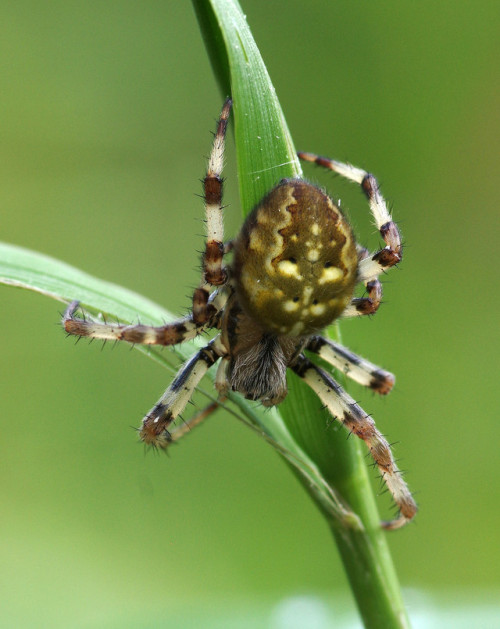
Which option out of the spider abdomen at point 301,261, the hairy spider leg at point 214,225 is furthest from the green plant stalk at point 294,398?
the hairy spider leg at point 214,225

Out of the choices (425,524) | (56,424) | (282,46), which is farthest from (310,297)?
(282,46)

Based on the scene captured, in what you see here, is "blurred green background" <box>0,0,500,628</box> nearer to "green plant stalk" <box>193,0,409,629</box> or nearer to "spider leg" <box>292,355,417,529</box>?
"spider leg" <box>292,355,417,529</box>

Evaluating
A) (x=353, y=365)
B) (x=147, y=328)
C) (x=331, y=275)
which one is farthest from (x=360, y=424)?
(x=147, y=328)

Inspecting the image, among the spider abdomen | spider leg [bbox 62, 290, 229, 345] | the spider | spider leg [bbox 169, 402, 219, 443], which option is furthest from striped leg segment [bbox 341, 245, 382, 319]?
spider leg [bbox 169, 402, 219, 443]

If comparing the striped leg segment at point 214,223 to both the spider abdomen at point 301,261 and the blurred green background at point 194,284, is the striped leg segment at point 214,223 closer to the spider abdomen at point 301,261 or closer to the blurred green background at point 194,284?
the spider abdomen at point 301,261

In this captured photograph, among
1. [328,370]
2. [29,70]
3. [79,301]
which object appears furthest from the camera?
[29,70]

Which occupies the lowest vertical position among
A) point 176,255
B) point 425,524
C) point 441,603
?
point 441,603

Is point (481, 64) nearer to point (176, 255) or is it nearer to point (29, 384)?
point (176, 255)
